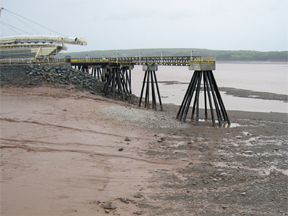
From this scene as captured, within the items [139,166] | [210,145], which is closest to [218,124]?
[210,145]

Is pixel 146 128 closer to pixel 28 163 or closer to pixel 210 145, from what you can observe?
pixel 210 145

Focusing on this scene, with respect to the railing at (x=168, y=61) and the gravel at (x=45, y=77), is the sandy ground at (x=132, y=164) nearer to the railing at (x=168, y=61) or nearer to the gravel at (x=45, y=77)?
the railing at (x=168, y=61)

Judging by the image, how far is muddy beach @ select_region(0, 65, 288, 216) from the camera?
9.29m

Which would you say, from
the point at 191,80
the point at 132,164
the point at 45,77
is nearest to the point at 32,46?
the point at 45,77

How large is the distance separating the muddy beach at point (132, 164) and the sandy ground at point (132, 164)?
0.03 metres

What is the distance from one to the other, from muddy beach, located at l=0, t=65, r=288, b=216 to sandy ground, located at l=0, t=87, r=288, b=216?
0.03 m

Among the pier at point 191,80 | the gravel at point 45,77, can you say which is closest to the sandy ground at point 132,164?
the pier at point 191,80

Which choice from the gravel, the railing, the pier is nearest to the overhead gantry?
the pier

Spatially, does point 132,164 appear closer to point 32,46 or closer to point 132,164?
point 132,164

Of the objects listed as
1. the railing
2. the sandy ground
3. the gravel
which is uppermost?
the railing

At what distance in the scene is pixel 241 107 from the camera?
30469 mm

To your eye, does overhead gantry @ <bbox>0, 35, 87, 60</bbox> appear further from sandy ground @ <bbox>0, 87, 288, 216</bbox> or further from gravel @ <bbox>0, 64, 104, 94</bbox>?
sandy ground @ <bbox>0, 87, 288, 216</bbox>

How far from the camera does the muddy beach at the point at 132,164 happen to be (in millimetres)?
9289

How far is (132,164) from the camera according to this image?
1270 cm
